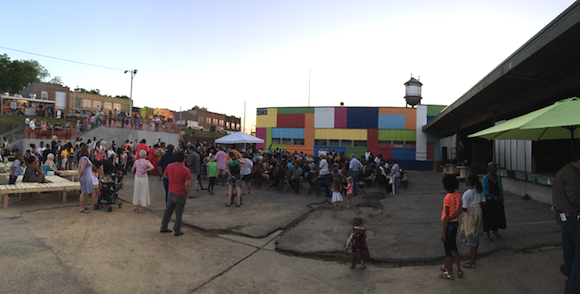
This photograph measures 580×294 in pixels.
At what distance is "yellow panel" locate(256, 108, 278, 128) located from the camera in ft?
104

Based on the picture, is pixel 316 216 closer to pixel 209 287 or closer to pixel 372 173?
pixel 209 287

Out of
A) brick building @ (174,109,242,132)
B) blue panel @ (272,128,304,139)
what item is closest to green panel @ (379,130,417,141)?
blue panel @ (272,128,304,139)

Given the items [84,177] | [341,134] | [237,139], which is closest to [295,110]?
[341,134]

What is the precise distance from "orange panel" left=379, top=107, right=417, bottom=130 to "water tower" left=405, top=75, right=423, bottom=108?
2.14m

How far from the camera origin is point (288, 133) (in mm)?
31000

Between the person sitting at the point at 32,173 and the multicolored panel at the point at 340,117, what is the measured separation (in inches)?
967

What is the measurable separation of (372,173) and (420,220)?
616 centimetres

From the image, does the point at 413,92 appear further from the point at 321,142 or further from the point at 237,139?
the point at 237,139

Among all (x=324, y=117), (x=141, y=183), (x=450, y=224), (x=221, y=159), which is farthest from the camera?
(x=324, y=117)

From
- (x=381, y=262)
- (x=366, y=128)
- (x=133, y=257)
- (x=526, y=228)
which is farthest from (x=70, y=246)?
(x=366, y=128)

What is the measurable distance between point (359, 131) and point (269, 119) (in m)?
9.80

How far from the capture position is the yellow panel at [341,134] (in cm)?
2900

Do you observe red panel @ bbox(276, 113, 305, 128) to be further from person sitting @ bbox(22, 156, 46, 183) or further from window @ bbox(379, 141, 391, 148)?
person sitting @ bbox(22, 156, 46, 183)

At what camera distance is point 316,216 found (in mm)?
8094
